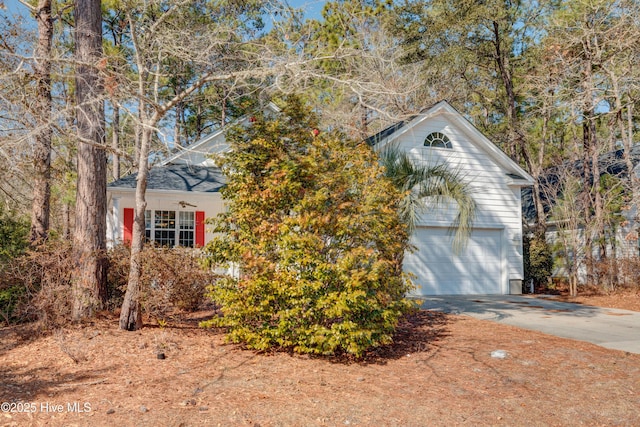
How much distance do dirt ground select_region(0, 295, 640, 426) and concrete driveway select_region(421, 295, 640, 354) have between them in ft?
2.80

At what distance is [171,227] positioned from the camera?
15.0 metres

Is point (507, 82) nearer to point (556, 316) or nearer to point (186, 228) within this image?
point (556, 316)

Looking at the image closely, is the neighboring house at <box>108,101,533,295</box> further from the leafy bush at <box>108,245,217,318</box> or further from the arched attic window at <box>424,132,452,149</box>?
the leafy bush at <box>108,245,217,318</box>

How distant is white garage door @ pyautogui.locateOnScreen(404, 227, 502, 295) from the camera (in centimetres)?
1416

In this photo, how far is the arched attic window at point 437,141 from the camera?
14.6 metres

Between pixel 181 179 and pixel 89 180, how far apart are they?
21.1 feet

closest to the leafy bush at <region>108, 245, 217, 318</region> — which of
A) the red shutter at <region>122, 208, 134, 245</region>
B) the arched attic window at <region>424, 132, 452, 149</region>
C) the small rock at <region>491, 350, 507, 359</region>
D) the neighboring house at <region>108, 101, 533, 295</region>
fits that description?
the small rock at <region>491, 350, 507, 359</region>

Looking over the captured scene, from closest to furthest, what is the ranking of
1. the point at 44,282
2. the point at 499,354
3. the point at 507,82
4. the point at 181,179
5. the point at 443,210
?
the point at 499,354 < the point at 44,282 < the point at 443,210 < the point at 181,179 < the point at 507,82

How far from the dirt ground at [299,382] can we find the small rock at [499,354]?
0.08m

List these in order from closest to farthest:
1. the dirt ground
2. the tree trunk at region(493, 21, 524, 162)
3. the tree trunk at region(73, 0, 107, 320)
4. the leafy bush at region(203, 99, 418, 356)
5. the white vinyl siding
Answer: the dirt ground → the leafy bush at region(203, 99, 418, 356) → the tree trunk at region(73, 0, 107, 320) → the white vinyl siding → the tree trunk at region(493, 21, 524, 162)

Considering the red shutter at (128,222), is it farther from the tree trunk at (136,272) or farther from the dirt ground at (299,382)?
the tree trunk at (136,272)

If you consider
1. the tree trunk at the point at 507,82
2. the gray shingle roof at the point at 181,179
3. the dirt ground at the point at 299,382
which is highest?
the tree trunk at the point at 507,82

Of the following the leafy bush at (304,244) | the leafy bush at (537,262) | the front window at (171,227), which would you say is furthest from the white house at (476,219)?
the leafy bush at (304,244)

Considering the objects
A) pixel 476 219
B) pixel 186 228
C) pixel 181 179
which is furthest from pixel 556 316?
pixel 181 179
